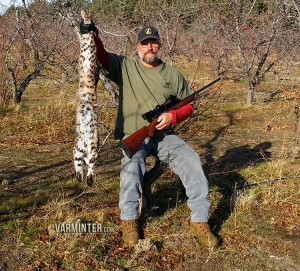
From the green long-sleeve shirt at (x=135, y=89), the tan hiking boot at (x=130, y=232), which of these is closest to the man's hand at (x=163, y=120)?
the green long-sleeve shirt at (x=135, y=89)

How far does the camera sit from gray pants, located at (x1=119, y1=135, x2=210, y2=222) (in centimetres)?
370

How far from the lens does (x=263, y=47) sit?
12266 millimetres

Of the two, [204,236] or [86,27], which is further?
[204,236]

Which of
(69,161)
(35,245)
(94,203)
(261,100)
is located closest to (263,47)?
(261,100)

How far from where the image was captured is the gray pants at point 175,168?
370 centimetres

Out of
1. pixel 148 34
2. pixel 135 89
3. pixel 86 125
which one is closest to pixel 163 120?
pixel 135 89

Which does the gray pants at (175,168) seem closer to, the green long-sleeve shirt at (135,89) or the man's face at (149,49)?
the green long-sleeve shirt at (135,89)

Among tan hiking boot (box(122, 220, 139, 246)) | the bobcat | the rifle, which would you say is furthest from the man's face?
tan hiking boot (box(122, 220, 139, 246))

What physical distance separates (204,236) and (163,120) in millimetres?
1155

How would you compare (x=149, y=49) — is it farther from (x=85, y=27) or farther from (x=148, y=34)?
(x=85, y=27)

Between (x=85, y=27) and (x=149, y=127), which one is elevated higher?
(x=85, y=27)

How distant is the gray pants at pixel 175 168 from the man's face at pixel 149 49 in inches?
31.5

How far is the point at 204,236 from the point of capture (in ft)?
12.3

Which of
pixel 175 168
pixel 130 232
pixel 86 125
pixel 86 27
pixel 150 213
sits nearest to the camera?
pixel 86 27
